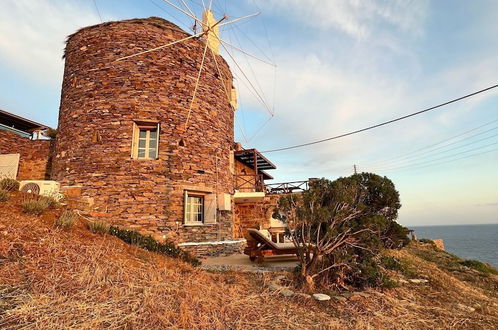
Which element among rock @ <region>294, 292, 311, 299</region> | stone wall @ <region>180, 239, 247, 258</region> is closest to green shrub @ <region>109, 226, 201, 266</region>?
stone wall @ <region>180, 239, 247, 258</region>

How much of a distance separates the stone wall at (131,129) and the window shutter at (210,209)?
26 cm

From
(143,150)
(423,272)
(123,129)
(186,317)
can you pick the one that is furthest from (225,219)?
(186,317)

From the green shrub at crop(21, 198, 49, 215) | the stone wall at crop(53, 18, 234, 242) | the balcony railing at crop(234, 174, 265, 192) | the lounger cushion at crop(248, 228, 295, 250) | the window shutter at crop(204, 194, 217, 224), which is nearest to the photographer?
the green shrub at crop(21, 198, 49, 215)

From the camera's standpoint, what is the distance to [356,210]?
17.1ft

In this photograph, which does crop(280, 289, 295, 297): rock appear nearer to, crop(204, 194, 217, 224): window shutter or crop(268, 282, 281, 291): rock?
crop(268, 282, 281, 291): rock

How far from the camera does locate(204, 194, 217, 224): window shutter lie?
955 cm

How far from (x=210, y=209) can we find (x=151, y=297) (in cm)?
614

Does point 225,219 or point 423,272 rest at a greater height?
point 225,219

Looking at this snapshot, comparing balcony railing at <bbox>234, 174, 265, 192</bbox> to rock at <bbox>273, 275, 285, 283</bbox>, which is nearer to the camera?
rock at <bbox>273, 275, 285, 283</bbox>

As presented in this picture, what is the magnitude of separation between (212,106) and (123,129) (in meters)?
3.42

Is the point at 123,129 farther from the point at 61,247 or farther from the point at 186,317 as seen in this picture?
the point at 186,317

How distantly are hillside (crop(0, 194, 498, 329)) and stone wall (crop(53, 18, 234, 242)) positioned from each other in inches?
121

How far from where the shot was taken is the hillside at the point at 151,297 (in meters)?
3.01

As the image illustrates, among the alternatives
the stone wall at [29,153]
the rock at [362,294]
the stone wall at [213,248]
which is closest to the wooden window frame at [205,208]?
the stone wall at [213,248]
